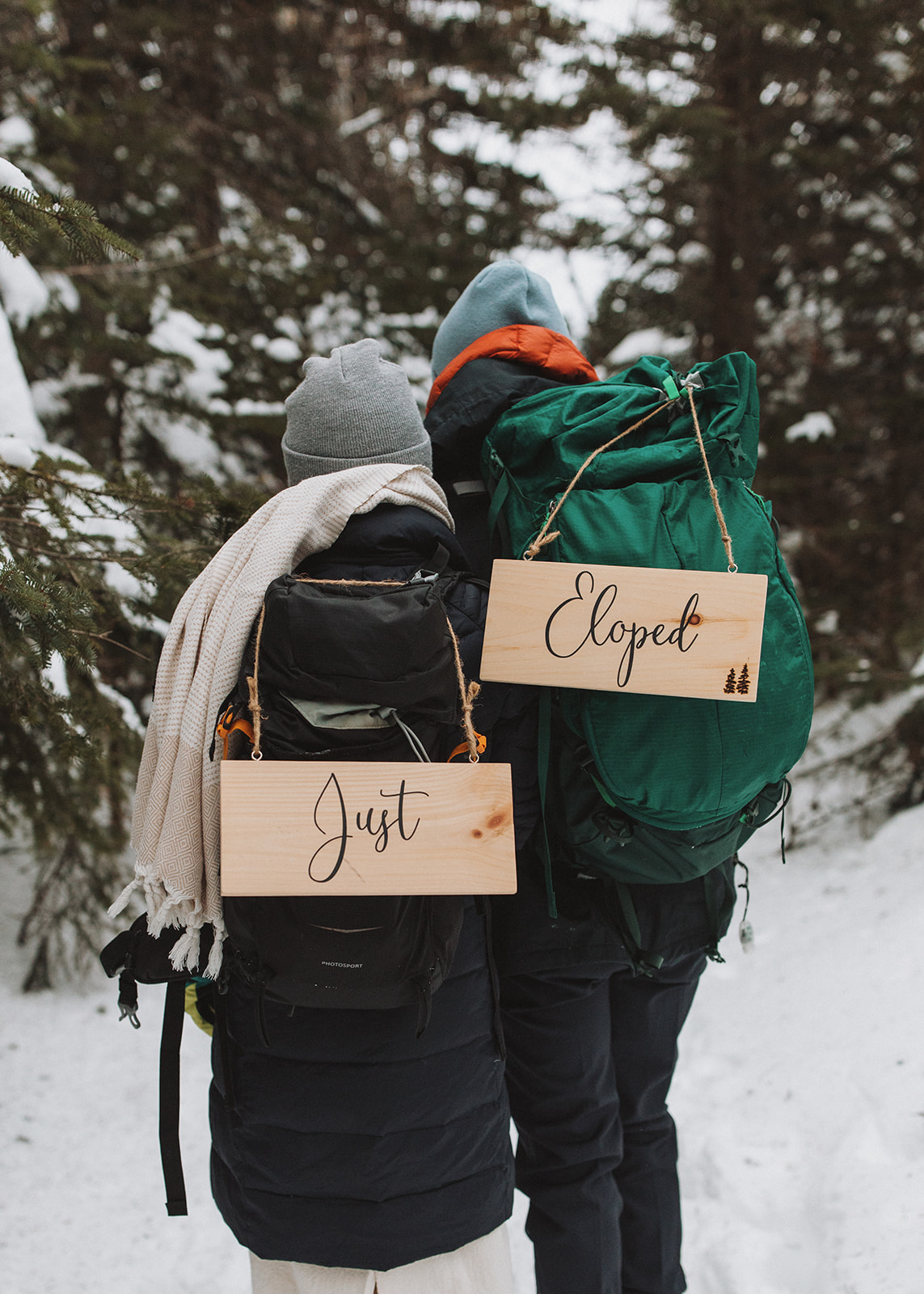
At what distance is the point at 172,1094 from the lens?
5.26 feet

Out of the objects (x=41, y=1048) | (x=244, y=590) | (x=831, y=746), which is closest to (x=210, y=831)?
(x=244, y=590)

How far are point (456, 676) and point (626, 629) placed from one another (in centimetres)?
30

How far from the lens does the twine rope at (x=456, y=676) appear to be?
132 centimetres

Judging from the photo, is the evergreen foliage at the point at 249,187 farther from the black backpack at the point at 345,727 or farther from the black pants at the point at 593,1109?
the black pants at the point at 593,1109

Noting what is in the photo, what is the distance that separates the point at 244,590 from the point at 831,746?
6822 millimetres

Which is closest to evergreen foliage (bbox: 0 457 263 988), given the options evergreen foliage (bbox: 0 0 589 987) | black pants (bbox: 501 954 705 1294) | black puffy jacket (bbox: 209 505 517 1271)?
evergreen foliage (bbox: 0 0 589 987)

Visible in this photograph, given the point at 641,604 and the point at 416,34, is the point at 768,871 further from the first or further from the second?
the point at 416,34

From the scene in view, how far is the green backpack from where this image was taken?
1528 millimetres

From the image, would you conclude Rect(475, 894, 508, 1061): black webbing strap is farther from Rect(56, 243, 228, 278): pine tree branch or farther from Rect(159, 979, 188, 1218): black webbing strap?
Rect(56, 243, 228, 278): pine tree branch

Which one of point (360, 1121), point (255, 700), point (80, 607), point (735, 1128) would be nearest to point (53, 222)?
point (80, 607)

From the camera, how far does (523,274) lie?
1.99m

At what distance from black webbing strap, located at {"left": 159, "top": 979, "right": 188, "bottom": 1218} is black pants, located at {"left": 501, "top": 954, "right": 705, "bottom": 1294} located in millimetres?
618

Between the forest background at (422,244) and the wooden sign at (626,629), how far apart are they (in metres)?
1.26

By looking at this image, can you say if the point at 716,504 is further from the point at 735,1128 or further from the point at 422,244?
the point at 422,244
